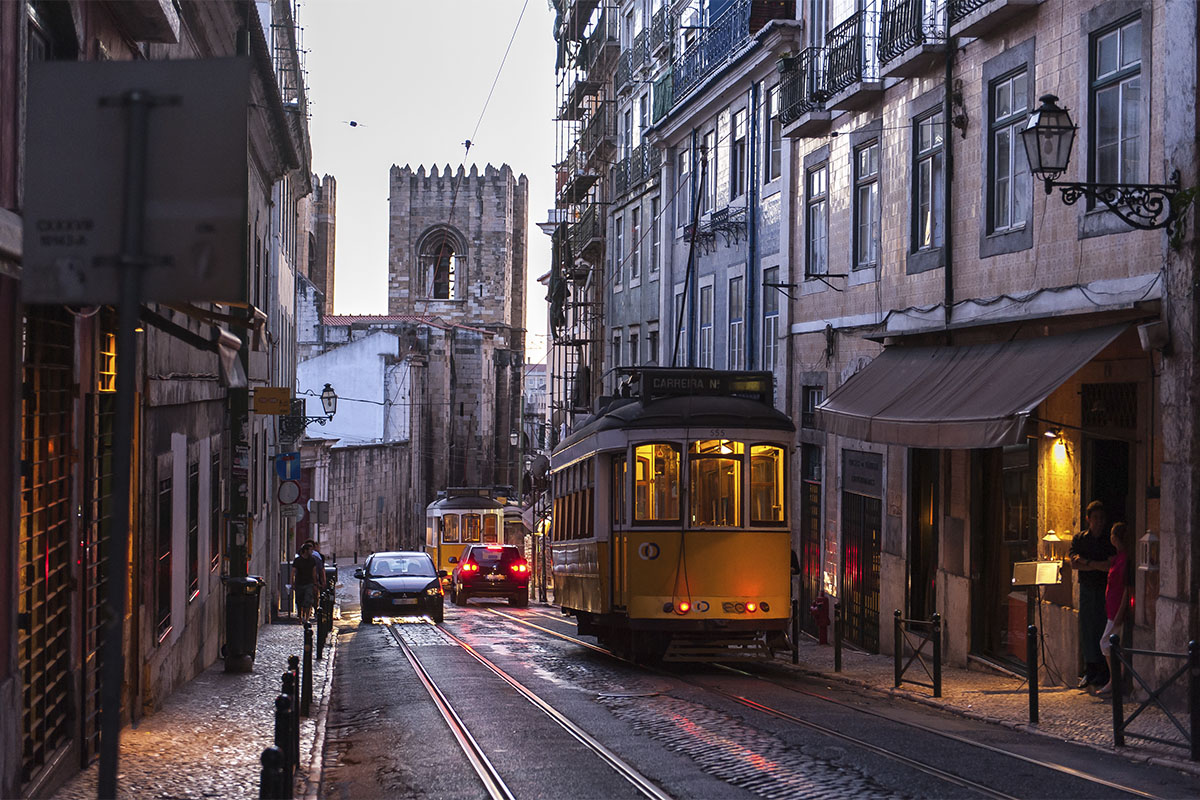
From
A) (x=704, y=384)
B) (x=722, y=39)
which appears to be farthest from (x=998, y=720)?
(x=722, y=39)

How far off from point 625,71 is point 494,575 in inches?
573

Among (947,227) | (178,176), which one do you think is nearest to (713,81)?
(947,227)

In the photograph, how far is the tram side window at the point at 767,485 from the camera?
16.7m

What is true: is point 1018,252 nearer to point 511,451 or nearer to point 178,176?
point 178,176

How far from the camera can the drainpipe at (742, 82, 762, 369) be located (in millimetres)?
26625

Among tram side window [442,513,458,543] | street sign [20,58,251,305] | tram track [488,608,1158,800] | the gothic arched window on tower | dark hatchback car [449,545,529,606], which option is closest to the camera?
street sign [20,58,251,305]

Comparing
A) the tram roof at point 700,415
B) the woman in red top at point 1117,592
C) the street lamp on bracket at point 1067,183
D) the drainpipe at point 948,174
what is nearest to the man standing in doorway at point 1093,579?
the woman in red top at point 1117,592

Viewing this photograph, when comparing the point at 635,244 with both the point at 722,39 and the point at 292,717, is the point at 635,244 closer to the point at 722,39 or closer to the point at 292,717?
the point at 722,39

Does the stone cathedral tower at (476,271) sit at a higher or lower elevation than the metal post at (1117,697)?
higher

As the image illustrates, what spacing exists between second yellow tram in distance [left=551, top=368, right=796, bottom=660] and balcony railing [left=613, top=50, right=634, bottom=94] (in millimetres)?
24522

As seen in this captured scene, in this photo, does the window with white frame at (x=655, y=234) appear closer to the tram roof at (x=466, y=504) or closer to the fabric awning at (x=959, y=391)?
the tram roof at (x=466, y=504)

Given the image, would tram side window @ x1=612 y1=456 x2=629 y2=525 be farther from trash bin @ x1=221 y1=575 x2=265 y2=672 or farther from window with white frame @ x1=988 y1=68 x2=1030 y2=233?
window with white frame @ x1=988 y1=68 x2=1030 y2=233

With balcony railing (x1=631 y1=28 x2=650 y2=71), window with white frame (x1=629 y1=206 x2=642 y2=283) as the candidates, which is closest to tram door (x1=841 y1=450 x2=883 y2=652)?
window with white frame (x1=629 y1=206 x2=642 y2=283)

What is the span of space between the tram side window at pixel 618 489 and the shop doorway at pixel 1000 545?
4.05 meters
